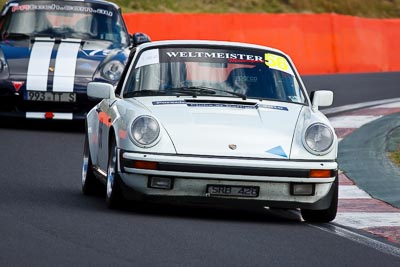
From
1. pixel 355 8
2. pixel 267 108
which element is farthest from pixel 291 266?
pixel 355 8

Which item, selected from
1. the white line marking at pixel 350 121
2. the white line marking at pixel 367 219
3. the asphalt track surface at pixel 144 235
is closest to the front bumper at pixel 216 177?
the asphalt track surface at pixel 144 235

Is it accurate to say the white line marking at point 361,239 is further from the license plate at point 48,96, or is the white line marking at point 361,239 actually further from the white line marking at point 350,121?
the white line marking at point 350,121

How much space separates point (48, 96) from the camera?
1496cm

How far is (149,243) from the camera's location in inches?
307

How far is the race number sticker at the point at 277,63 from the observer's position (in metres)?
10.2

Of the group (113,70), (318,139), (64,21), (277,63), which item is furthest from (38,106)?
(318,139)

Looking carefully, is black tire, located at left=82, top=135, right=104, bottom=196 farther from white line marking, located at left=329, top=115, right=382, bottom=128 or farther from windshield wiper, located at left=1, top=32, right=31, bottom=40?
white line marking, located at left=329, top=115, right=382, bottom=128

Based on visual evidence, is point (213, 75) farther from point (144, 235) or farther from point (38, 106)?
point (38, 106)

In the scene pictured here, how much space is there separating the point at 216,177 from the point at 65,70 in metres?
6.47

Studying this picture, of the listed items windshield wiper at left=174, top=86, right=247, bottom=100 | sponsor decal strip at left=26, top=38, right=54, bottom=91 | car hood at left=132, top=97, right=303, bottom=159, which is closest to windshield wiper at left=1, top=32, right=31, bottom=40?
sponsor decal strip at left=26, top=38, right=54, bottom=91

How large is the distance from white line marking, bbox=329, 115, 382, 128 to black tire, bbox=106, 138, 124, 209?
23.4 feet

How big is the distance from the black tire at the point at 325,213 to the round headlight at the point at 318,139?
0.25 metres

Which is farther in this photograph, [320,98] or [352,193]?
[352,193]

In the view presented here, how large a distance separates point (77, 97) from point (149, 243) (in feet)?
24.2
